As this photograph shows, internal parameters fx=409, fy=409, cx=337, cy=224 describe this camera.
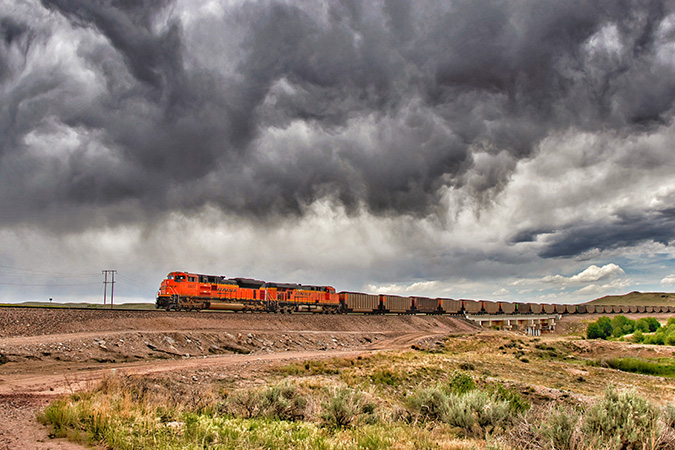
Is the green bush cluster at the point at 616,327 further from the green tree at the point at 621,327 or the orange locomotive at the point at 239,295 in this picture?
the orange locomotive at the point at 239,295

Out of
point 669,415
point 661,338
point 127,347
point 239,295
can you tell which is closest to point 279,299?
point 239,295

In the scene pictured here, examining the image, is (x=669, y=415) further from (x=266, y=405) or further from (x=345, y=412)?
(x=266, y=405)

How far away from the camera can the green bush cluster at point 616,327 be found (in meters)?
68.2

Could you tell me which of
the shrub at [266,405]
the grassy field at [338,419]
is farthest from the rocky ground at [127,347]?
the shrub at [266,405]

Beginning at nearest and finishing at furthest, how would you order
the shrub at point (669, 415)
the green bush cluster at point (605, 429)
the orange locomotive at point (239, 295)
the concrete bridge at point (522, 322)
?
1. the green bush cluster at point (605, 429)
2. the shrub at point (669, 415)
3. the orange locomotive at point (239, 295)
4. the concrete bridge at point (522, 322)

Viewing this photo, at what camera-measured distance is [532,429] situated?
33.2 ft

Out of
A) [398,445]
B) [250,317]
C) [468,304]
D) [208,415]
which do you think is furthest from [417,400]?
[468,304]

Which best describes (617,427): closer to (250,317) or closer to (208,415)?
(208,415)

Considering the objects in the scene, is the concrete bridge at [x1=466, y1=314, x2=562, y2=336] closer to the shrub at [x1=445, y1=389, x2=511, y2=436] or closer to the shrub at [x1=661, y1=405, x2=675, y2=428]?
the shrub at [x1=661, y1=405, x2=675, y2=428]

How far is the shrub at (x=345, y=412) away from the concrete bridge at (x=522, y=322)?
83.1 meters

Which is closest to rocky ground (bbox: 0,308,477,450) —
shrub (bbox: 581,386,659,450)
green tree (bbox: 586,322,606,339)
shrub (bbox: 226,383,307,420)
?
shrub (bbox: 226,383,307,420)

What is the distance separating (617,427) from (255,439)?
840 centimetres

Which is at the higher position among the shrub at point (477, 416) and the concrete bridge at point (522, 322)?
the shrub at point (477, 416)

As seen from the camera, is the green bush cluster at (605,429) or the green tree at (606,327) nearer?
the green bush cluster at (605,429)
